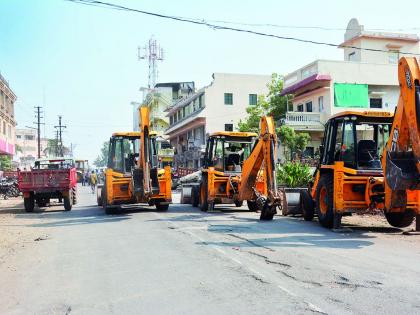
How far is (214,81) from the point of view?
50969 millimetres

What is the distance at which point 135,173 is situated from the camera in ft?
56.3

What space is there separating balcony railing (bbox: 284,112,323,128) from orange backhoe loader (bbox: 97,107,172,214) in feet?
53.4

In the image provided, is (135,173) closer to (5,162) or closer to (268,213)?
(268,213)

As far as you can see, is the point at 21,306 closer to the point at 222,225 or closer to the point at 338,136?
the point at 222,225

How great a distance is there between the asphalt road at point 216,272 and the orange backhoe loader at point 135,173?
4.58 metres

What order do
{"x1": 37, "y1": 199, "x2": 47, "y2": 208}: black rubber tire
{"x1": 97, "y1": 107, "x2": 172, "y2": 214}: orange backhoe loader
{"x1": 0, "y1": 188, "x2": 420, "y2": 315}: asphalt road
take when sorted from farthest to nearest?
{"x1": 37, "y1": 199, "x2": 47, "y2": 208}: black rubber tire < {"x1": 97, "y1": 107, "x2": 172, "y2": 214}: orange backhoe loader < {"x1": 0, "y1": 188, "x2": 420, "y2": 315}: asphalt road

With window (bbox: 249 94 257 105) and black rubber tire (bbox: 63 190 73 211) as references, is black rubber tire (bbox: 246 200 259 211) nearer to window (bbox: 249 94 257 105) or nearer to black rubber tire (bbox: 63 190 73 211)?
black rubber tire (bbox: 63 190 73 211)

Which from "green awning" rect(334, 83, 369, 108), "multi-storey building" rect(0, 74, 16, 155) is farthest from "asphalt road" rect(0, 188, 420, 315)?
"multi-storey building" rect(0, 74, 16, 155)

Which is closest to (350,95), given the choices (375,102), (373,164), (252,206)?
(375,102)

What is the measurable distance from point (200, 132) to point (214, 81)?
5.73 m

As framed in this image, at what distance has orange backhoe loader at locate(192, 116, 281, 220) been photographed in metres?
14.6

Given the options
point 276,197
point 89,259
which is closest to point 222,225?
point 276,197

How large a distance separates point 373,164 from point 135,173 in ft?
26.9

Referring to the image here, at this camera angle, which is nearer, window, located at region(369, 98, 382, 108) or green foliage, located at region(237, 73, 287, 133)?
window, located at region(369, 98, 382, 108)
